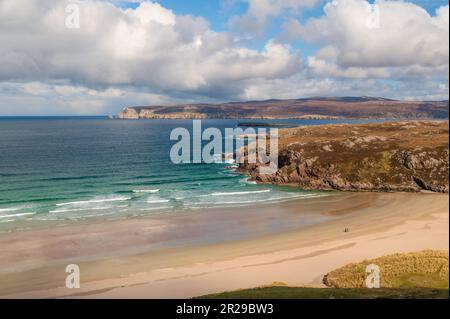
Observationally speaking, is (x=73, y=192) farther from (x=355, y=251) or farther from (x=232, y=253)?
(x=355, y=251)

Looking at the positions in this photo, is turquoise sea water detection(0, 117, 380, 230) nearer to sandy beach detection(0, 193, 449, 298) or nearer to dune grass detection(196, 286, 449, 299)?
sandy beach detection(0, 193, 449, 298)

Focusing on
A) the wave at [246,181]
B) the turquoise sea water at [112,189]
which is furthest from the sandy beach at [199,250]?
the wave at [246,181]

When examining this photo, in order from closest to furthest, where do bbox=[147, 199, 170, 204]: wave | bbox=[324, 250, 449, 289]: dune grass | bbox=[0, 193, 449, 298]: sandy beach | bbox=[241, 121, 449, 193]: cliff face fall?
bbox=[324, 250, 449, 289]: dune grass → bbox=[0, 193, 449, 298]: sandy beach → bbox=[147, 199, 170, 204]: wave → bbox=[241, 121, 449, 193]: cliff face

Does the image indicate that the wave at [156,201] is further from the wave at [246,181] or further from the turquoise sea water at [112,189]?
the wave at [246,181]

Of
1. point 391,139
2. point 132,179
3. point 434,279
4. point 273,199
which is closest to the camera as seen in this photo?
point 434,279

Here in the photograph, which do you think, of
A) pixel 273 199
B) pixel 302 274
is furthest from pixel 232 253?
pixel 273 199

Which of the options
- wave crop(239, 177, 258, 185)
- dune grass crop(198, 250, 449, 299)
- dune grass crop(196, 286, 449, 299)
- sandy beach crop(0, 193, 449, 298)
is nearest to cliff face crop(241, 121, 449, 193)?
wave crop(239, 177, 258, 185)

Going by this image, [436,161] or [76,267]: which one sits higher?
[436,161]
